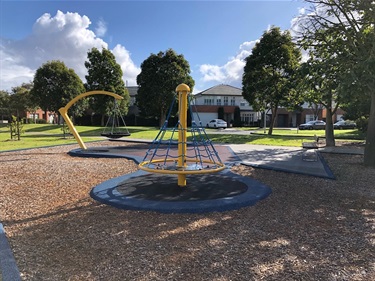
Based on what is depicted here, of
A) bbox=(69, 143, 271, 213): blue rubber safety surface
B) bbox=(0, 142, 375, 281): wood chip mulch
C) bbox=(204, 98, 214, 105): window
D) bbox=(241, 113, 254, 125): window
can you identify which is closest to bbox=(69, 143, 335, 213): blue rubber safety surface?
bbox=(69, 143, 271, 213): blue rubber safety surface

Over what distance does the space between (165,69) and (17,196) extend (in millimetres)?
26522

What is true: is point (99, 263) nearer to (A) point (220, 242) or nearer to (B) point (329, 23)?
(A) point (220, 242)

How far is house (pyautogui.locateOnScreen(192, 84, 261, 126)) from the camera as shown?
166ft

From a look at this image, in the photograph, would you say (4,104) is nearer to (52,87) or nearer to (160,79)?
(52,87)

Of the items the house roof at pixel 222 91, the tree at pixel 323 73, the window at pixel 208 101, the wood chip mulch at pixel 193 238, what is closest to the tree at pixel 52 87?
the house roof at pixel 222 91

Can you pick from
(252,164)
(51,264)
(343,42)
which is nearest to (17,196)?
(51,264)

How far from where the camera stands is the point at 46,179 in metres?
7.46

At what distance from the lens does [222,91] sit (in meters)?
52.9

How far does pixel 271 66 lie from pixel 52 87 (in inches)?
900

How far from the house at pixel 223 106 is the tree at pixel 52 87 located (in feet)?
77.4

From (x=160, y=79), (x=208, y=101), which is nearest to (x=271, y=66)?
(x=160, y=79)

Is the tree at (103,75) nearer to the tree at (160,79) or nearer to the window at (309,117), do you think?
the tree at (160,79)

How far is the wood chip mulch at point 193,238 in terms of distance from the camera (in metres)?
3.11

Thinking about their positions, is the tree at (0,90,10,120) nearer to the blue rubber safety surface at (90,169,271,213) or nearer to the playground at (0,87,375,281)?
the playground at (0,87,375,281)
